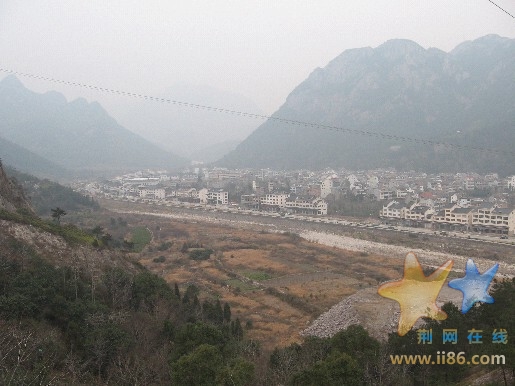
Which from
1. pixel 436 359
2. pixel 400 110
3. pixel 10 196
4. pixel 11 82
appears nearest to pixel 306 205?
pixel 10 196

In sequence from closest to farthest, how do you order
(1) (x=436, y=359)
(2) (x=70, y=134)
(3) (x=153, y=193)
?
(1) (x=436, y=359) < (3) (x=153, y=193) < (2) (x=70, y=134)

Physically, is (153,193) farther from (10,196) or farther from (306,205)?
(10,196)

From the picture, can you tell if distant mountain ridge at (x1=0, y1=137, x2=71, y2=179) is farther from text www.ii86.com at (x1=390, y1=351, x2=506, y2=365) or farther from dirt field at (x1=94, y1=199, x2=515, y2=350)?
text www.ii86.com at (x1=390, y1=351, x2=506, y2=365)

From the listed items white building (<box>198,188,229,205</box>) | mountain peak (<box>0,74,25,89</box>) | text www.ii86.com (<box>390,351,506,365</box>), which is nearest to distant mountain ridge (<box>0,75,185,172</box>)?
mountain peak (<box>0,74,25,89</box>)

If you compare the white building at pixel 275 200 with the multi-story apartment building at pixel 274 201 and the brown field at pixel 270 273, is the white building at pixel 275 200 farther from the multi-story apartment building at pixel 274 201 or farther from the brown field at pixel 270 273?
the brown field at pixel 270 273

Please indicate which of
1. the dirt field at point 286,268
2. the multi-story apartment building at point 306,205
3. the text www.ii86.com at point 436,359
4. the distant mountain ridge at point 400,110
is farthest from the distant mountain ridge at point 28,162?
the text www.ii86.com at point 436,359

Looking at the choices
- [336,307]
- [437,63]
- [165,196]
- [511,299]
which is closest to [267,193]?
[165,196]
